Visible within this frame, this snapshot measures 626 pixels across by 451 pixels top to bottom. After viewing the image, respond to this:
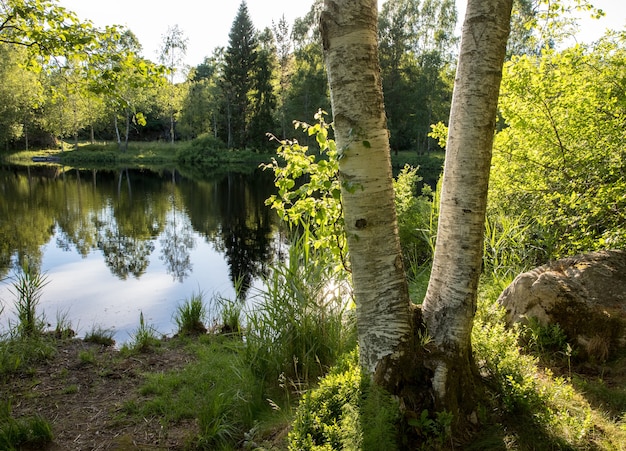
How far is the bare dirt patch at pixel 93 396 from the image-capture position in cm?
376

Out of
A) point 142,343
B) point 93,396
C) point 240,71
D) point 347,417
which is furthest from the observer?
point 240,71

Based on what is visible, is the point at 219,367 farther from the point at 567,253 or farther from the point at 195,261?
the point at 195,261

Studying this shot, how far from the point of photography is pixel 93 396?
469cm

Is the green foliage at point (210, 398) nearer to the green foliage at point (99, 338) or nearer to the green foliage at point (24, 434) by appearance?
the green foliage at point (24, 434)

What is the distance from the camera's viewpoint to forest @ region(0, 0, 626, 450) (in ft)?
8.60

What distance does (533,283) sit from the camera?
4.13m

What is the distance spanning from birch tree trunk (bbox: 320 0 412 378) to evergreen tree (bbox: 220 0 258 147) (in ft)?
146

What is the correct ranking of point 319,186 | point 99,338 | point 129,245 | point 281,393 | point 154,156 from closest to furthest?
point 319,186
point 281,393
point 99,338
point 129,245
point 154,156

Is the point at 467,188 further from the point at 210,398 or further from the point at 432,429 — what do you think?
the point at 210,398

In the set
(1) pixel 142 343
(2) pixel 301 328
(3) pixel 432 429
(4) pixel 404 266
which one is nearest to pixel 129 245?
(1) pixel 142 343

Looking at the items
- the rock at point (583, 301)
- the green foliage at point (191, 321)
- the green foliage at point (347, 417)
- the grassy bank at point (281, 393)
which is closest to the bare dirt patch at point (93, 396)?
the grassy bank at point (281, 393)

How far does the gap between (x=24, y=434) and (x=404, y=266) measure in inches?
167

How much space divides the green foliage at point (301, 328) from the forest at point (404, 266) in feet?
0.06

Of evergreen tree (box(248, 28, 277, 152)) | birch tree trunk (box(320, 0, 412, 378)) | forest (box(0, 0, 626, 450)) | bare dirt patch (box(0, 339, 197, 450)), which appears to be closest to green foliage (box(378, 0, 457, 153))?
evergreen tree (box(248, 28, 277, 152))
